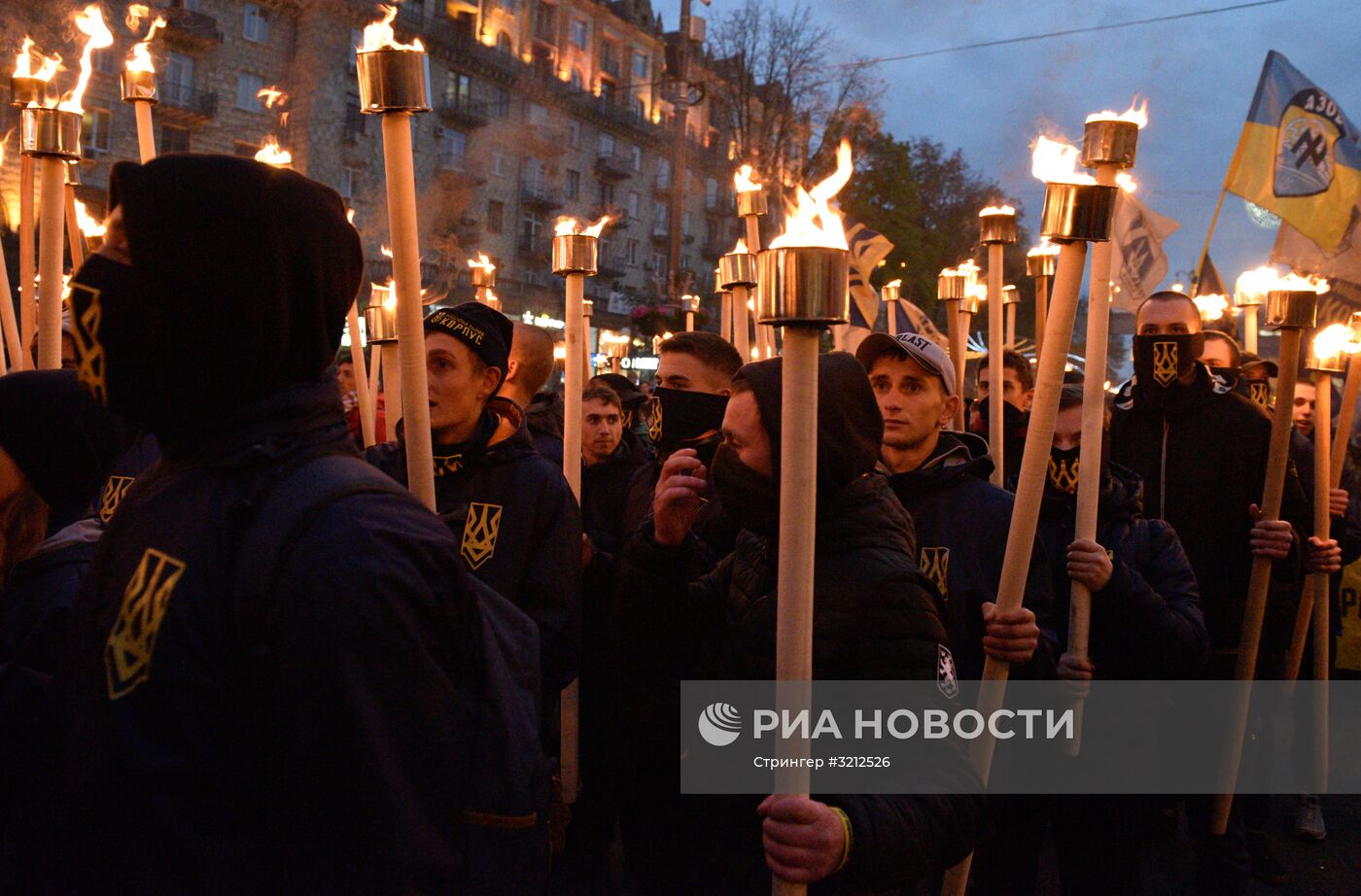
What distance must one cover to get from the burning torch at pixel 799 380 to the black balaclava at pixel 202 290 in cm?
60

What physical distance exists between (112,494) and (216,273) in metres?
2.41

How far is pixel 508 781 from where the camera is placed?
1.32m

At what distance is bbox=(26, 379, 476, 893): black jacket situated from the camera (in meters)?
1.14

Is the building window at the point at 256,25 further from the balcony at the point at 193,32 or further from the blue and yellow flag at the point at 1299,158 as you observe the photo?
the blue and yellow flag at the point at 1299,158

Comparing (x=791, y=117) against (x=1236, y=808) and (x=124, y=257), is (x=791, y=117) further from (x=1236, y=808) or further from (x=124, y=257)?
(x=124, y=257)

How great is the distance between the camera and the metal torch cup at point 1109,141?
2311 mm

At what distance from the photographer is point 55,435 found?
6.36 ft

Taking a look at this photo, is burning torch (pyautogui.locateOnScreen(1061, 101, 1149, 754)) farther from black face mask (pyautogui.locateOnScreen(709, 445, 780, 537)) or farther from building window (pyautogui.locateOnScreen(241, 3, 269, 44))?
building window (pyautogui.locateOnScreen(241, 3, 269, 44))

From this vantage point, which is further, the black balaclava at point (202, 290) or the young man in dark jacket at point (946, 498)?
the young man in dark jacket at point (946, 498)

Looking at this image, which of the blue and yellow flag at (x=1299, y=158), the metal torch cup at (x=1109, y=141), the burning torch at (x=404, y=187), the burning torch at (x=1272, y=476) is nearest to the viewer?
Result: the burning torch at (x=404, y=187)

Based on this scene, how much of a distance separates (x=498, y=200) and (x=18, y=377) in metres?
36.7

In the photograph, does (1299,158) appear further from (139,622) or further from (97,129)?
(97,129)

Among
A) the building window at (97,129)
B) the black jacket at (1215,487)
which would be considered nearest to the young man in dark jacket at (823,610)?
the black jacket at (1215,487)

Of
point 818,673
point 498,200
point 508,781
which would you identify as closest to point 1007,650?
point 818,673
